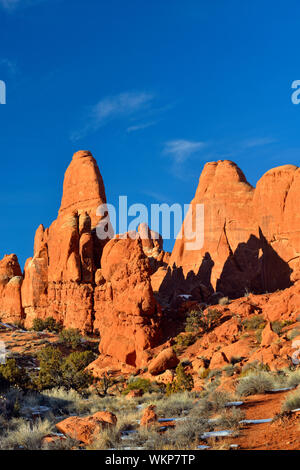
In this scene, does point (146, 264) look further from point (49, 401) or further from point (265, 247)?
point (49, 401)

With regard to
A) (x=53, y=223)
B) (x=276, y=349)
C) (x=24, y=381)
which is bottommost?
(x=24, y=381)

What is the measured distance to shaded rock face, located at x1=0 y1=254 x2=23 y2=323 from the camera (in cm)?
5669

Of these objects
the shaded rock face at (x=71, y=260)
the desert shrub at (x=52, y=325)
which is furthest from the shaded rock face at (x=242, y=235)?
the desert shrub at (x=52, y=325)

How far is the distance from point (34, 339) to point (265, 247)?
79.4ft

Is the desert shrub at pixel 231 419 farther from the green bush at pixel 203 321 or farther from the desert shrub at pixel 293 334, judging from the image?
the green bush at pixel 203 321

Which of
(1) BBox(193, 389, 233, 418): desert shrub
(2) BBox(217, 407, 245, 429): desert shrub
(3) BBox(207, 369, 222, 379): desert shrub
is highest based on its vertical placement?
(2) BBox(217, 407, 245, 429): desert shrub

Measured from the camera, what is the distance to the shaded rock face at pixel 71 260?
4941 centimetres

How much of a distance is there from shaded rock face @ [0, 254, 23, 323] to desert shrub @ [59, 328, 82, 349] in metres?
13.6

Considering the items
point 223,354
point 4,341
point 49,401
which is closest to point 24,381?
point 49,401

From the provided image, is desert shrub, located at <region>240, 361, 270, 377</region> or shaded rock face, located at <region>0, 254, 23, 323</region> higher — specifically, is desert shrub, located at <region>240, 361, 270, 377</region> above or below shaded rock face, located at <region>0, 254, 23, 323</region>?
below

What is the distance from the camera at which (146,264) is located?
123 feet

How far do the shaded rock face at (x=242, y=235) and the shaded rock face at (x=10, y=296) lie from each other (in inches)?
711

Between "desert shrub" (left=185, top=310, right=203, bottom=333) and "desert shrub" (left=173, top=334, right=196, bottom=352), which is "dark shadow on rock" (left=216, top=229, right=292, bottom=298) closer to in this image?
"desert shrub" (left=185, top=310, right=203, bottom=333)

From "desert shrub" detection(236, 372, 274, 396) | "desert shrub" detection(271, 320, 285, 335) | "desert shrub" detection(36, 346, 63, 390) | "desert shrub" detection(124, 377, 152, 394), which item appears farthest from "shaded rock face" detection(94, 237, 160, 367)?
"desert shrub" detection(236, 372, 274, 396)
